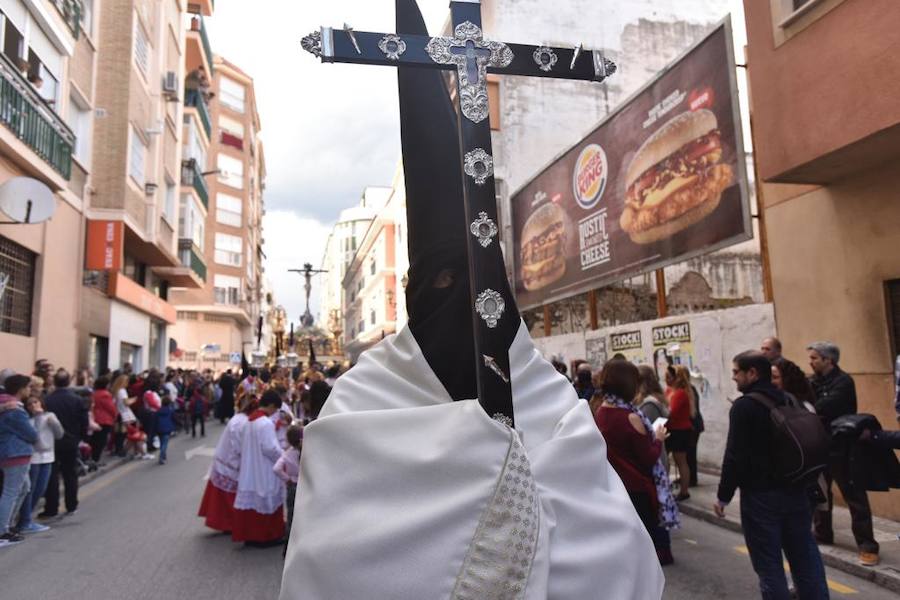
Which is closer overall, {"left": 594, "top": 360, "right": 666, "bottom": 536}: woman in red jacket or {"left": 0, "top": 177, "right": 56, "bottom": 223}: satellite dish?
{"left": 594, "top": 360, "right": 666, "bottom": 536}: woman in red jacket

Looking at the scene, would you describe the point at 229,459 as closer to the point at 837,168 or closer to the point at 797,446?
the point at 797,446

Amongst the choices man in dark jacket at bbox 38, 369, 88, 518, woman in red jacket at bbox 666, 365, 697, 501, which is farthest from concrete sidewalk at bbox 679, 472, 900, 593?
man in dark jacket at bbox 38, 369, 88, 518

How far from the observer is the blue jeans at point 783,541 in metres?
3.70

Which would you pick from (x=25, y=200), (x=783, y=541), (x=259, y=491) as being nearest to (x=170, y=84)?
(x=25, y=200)

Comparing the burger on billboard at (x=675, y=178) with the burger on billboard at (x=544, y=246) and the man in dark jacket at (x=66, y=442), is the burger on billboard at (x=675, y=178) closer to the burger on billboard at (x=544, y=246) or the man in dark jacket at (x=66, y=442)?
the burger on billboard at (x=544, y=246)

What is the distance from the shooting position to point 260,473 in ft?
22.2

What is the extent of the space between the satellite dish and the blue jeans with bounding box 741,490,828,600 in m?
11.0

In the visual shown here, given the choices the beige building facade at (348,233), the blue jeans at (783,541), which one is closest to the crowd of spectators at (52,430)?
the blue jeans at (783,541)

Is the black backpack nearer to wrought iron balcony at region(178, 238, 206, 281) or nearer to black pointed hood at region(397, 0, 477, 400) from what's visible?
black pointed hood at region(397, 0, 477, 400)

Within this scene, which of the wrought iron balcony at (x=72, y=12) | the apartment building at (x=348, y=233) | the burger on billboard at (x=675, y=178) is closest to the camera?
the burger on billboard at (x=675, y=178)

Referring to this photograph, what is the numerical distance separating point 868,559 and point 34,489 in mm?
8679

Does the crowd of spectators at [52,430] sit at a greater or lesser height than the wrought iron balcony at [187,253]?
lesser

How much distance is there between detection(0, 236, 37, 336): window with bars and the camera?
1161 centimetres

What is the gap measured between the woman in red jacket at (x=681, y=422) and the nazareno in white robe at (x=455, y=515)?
725cm
